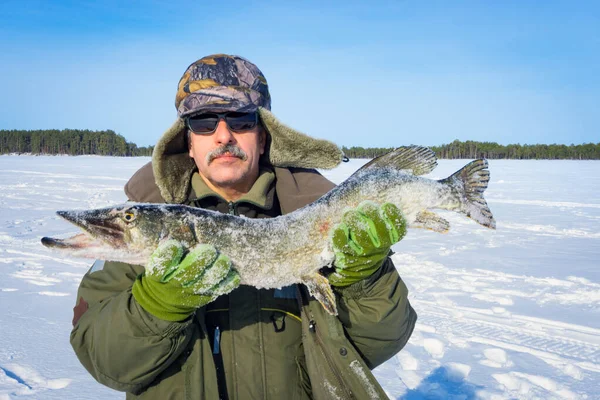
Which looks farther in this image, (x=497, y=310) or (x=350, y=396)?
(x=497, y=310)

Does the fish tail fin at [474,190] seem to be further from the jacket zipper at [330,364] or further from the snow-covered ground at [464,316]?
the snow-covered ground at [464,316]

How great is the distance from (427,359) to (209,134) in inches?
110

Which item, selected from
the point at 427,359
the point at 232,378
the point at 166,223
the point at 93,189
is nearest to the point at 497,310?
the point at 427,359

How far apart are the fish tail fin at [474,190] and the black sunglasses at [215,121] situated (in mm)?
1207

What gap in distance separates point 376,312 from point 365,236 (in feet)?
1.40

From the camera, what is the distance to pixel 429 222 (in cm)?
238

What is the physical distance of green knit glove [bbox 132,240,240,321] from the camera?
1959 millimetres

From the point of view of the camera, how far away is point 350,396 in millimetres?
2174

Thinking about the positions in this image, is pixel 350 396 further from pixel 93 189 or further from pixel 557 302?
pixel 93 189

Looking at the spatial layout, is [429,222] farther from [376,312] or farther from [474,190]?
[376,312]

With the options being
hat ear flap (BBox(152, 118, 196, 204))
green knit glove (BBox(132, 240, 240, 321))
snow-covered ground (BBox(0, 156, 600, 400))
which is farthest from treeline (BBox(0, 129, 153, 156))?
green knit glove (BBox(132, 240, 240, 321))

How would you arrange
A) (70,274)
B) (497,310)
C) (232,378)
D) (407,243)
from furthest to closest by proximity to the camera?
(407,243)
(70,274)
(497,310)
(232,378)

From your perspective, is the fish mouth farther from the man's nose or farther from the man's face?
the man's nose

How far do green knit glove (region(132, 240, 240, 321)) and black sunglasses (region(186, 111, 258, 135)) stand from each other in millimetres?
836
